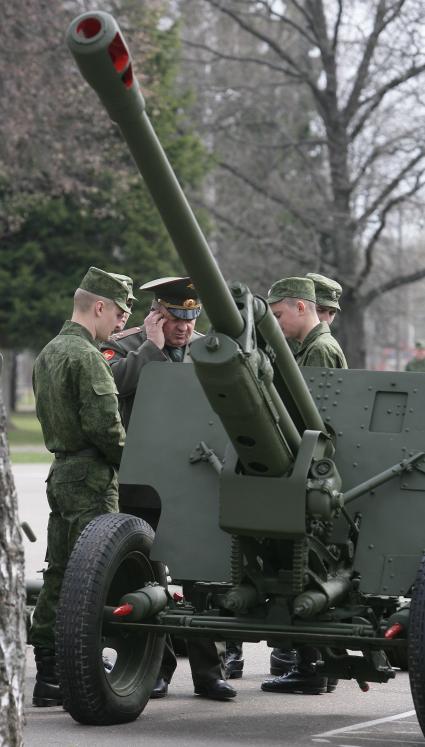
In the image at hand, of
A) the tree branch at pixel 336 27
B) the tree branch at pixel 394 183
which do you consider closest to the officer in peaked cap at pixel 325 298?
the tree branch at pixel 394 183

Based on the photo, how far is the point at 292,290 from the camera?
7.84 m

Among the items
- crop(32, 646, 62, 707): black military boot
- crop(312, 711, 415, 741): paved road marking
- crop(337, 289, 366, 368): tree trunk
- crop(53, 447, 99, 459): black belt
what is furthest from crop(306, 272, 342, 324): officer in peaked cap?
crop(337, 289, 366, 368): tree trunk

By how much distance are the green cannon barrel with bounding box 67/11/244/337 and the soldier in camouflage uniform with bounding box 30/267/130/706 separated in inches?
59.7

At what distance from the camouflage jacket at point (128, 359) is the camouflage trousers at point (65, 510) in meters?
0.74

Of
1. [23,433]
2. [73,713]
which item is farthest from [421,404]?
[23,433]

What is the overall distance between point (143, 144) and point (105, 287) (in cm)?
251

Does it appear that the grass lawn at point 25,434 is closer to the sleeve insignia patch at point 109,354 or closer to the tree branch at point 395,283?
the tree branch at point 395,283

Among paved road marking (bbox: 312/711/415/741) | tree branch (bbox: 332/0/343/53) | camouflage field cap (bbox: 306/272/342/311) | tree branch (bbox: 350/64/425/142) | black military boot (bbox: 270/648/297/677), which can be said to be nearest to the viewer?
paved road marking (bbox: 312/711/415/741)

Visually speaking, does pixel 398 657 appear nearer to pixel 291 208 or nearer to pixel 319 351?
pixel 319 351

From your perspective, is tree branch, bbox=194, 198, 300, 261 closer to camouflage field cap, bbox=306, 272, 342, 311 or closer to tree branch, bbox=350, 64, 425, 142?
tree branch, bbox=350, 64, 425, 142

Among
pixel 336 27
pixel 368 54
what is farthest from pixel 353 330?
pixel 336 27

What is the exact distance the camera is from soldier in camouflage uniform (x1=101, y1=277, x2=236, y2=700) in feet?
25.0

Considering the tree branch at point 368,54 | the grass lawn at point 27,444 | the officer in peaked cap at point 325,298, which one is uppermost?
the tree branch at point 368,54

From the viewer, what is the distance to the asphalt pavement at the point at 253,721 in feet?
21.7
